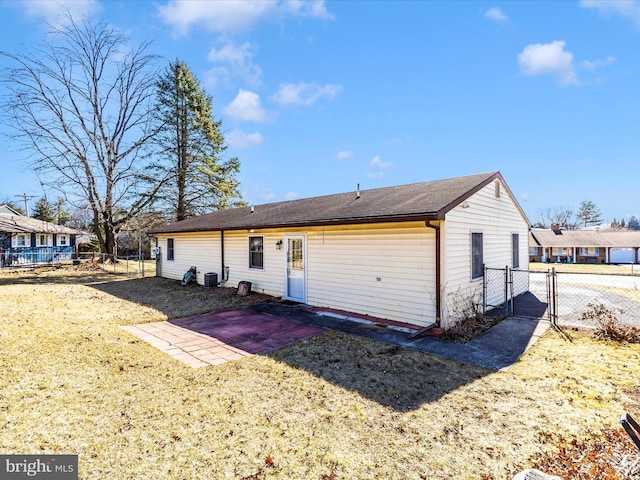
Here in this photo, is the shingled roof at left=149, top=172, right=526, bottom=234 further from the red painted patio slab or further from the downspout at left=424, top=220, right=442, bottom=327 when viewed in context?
the red painted patio slab

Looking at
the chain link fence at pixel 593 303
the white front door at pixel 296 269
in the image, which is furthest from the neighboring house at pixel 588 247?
the white front door at pixel 296 269

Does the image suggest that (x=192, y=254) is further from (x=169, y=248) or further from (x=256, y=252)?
(x=256, y=252)

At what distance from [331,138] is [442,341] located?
18.6 m

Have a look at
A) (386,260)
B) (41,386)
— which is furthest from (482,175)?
(41,386)

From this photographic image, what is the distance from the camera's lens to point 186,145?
80.1 ft

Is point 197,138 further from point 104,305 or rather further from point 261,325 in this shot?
point 261,325

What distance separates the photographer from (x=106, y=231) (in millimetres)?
22656

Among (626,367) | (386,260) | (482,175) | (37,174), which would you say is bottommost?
(626,367)

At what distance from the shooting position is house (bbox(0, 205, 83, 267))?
23375mm

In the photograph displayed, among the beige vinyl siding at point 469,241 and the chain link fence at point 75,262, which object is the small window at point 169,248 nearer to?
the chain link fence at point 75,262

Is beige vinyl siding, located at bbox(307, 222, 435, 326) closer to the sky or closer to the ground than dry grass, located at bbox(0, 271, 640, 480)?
closer to the sky

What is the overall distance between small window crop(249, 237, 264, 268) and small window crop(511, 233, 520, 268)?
856cm

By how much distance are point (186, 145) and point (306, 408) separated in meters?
24.9

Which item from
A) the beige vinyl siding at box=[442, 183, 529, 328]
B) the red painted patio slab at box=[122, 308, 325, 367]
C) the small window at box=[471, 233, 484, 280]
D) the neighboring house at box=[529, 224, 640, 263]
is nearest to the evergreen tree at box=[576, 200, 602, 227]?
the neighboring house at box=[529, 224, 640, 263]
